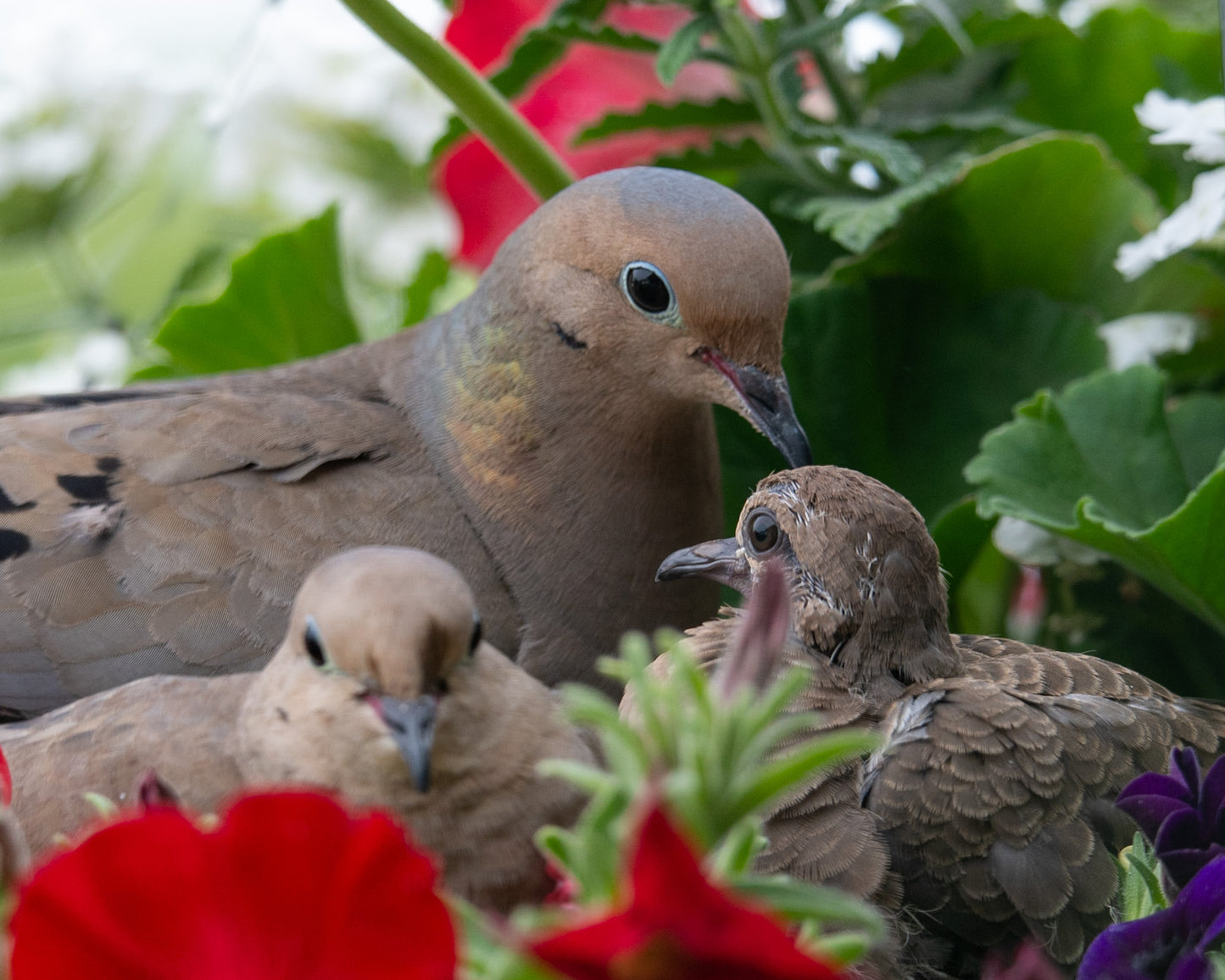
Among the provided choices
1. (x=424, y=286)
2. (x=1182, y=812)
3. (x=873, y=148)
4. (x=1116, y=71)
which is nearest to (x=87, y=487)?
(x=424, y=286)

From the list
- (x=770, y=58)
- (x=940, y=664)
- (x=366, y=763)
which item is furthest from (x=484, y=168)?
(x=366, y=763)

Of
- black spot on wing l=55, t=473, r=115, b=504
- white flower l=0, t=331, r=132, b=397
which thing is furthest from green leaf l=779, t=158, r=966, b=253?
white flower l=0, t=331, r=132, b=397

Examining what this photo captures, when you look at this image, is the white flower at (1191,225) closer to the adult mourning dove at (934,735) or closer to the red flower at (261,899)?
the adult mourning dove at (934,735)

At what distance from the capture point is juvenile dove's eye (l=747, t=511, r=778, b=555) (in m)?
0.79

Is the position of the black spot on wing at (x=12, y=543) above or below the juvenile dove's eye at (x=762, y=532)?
above

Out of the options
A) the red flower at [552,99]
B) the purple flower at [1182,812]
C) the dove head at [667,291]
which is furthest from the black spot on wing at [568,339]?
the purple flower at [1182,812]

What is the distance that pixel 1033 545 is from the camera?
35.3 inches

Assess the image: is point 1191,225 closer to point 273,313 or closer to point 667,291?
point 667,291

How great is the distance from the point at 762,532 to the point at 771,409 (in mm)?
87

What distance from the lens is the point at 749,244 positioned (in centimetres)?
83

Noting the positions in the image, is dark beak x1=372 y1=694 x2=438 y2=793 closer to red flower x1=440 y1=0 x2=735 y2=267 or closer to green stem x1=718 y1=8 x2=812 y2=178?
green stem x1=718 y1=8 x2=812 y2=178

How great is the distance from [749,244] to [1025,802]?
368 mm

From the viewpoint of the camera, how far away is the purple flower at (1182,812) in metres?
0.48

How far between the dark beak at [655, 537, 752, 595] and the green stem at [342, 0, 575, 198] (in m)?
0.33
